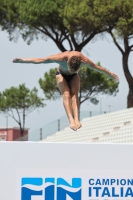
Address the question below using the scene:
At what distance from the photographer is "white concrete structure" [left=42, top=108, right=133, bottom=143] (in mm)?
14777

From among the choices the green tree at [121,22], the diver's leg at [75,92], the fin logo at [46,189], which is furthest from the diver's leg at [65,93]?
the green tree at [121,22]

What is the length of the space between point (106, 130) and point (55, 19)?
441 inches

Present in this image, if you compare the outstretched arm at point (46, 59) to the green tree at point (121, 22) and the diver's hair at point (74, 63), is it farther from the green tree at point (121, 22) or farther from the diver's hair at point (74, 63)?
the green tree at point (121, 22)

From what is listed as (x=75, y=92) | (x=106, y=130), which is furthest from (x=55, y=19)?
(x=75, y=92)

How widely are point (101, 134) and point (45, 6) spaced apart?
1159 centimetres

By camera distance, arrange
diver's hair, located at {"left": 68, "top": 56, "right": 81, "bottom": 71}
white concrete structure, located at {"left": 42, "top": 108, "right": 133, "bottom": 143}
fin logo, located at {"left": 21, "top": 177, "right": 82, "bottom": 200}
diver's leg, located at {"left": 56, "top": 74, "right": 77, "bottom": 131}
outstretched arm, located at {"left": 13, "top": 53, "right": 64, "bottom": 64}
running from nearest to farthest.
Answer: fin logo, located at {"left": 21, "top": 177, "right": 82, "bottom": 200}, diver's hair, located at {"left": 68, "top": 56, "right": 81, "bottom": 71}, outstretched arm, located at {"left": 13, "top": 53, "right": 64, "bottom": 64}, diver's leg, located at {"left": 56, "top": 74, "right": 77, "bottom": 131}, white concrete structure, located at {"left": 42, "top": 108, "right": 133, "bottom": 143}

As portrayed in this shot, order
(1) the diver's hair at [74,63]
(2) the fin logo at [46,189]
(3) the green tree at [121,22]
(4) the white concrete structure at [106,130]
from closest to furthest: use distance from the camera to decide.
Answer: (2) the fin logo at [46,189]
(1) the diver's hair at [74,63]
(4) the white concrete structure at [106,130]
(3) the green tree at [121,22]

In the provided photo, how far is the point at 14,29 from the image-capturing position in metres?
28.7

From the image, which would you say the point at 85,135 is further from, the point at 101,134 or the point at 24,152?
the point at 24,152

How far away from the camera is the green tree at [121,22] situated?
23156 mm

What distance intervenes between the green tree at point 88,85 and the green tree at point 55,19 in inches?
171

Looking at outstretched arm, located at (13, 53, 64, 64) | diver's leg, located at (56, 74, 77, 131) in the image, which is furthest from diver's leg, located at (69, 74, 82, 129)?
outstretched arm, located at (13, 53, 64, 64)

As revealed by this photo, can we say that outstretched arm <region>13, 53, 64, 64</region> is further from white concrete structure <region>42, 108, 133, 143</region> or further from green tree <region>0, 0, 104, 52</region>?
green tree <region>0, 0, 104, 52</region>

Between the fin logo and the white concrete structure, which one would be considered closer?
the fin logo
